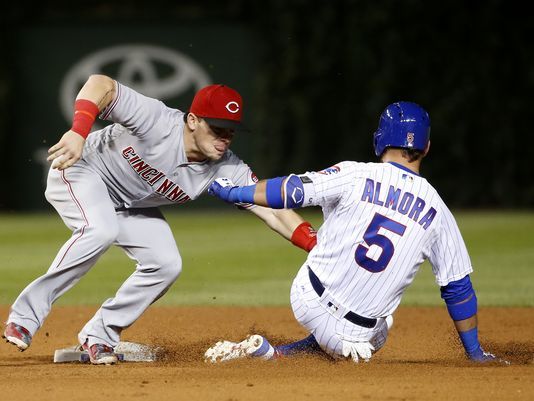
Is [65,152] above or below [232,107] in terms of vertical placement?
below

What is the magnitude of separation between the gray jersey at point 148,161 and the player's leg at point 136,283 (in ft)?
0.66

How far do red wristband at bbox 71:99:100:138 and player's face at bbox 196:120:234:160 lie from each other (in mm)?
592

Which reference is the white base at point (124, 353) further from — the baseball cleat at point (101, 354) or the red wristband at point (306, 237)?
A: the red wristband at point (306, 237)

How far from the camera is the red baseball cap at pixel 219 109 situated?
18.3ft

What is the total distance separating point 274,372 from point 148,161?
1.41 meters

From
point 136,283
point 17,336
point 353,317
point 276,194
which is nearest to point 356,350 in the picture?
point 353,317

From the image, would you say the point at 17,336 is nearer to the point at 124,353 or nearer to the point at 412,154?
the point at 124,353

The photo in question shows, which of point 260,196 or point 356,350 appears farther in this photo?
point 356,350

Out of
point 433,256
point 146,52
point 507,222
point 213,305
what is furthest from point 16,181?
point 433,256

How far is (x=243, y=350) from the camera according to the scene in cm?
544

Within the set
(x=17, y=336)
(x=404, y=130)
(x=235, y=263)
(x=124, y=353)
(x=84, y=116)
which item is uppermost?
(x=404, y=130)

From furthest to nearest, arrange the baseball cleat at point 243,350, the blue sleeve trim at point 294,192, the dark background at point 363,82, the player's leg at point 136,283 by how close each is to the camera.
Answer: the dark background at point 363,82, the player's leg at point 136,283, the baseball cleat at point 243,350, the blue sleeve trim at point 294,192

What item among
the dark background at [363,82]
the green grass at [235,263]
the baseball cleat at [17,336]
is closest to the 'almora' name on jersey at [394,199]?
the baseball cleat at [17,336]

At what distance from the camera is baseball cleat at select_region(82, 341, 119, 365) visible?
18.5 ft
